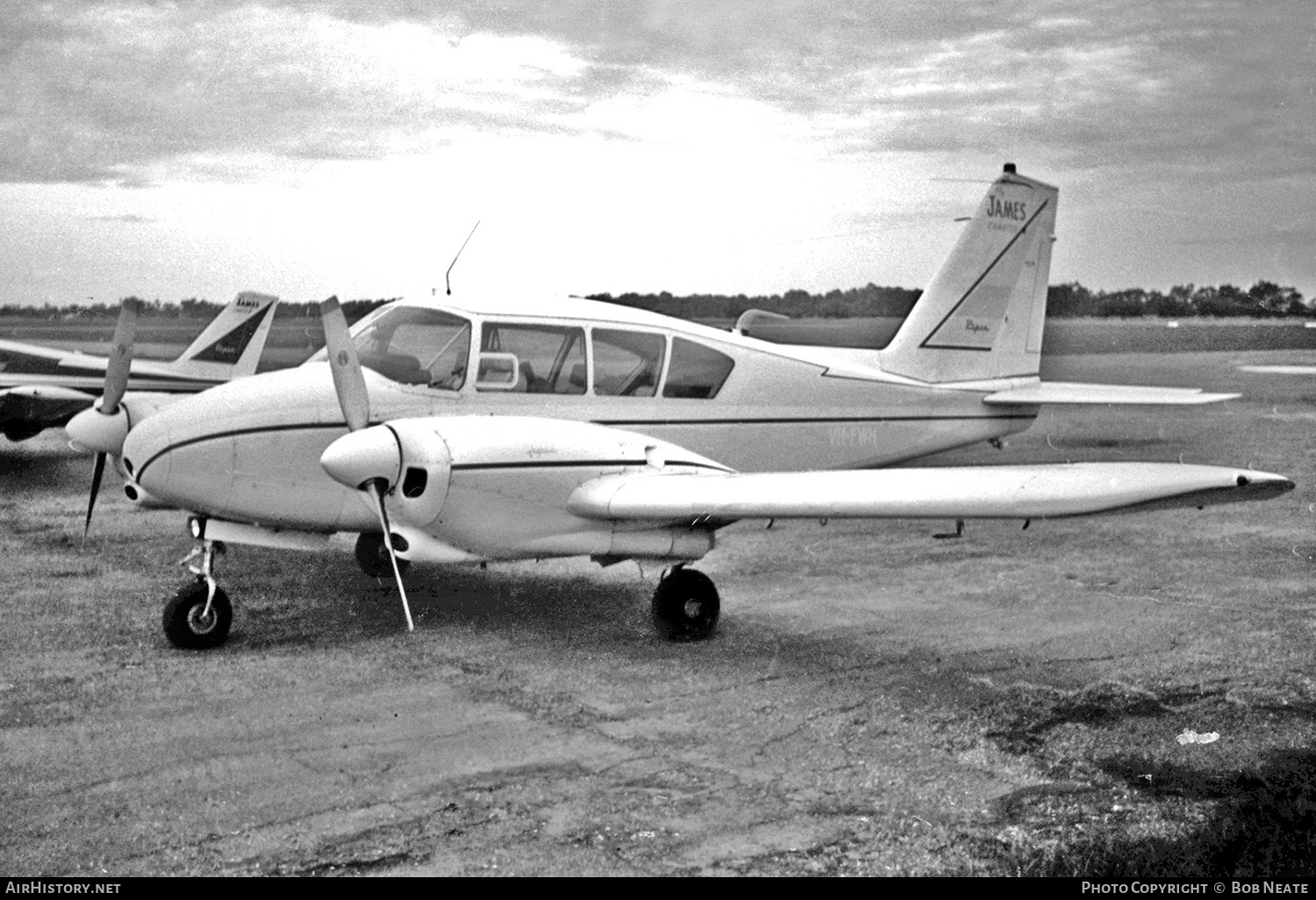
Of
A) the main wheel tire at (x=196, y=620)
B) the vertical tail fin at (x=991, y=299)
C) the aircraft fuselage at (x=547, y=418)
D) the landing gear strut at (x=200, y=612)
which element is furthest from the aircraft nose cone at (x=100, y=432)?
the vertical tail fin at (x=991, y=299)

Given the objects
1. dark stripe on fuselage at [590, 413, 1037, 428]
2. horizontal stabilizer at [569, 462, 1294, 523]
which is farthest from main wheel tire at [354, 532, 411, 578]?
horizontal stabilizer at [569, 462, 1294, 523]

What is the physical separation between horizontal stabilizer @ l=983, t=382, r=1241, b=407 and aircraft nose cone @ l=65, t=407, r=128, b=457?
7.03 m

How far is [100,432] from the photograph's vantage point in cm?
832

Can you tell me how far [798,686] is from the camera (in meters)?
6.85

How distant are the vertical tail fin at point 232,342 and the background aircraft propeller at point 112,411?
793cm

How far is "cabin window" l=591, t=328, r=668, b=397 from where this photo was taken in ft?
29.4

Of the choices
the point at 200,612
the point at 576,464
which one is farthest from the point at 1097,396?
the point at 200,612

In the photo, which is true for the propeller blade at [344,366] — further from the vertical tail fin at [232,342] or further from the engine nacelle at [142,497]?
the vertical tail fin at [232,342]

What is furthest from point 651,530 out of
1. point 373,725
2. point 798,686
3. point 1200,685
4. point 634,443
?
point 1200,685

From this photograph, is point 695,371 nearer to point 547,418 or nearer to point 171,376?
point 547,418

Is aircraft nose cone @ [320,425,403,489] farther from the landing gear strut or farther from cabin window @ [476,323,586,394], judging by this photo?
cabin window @ [476,323,586,394]

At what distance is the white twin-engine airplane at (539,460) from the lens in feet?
23.3
